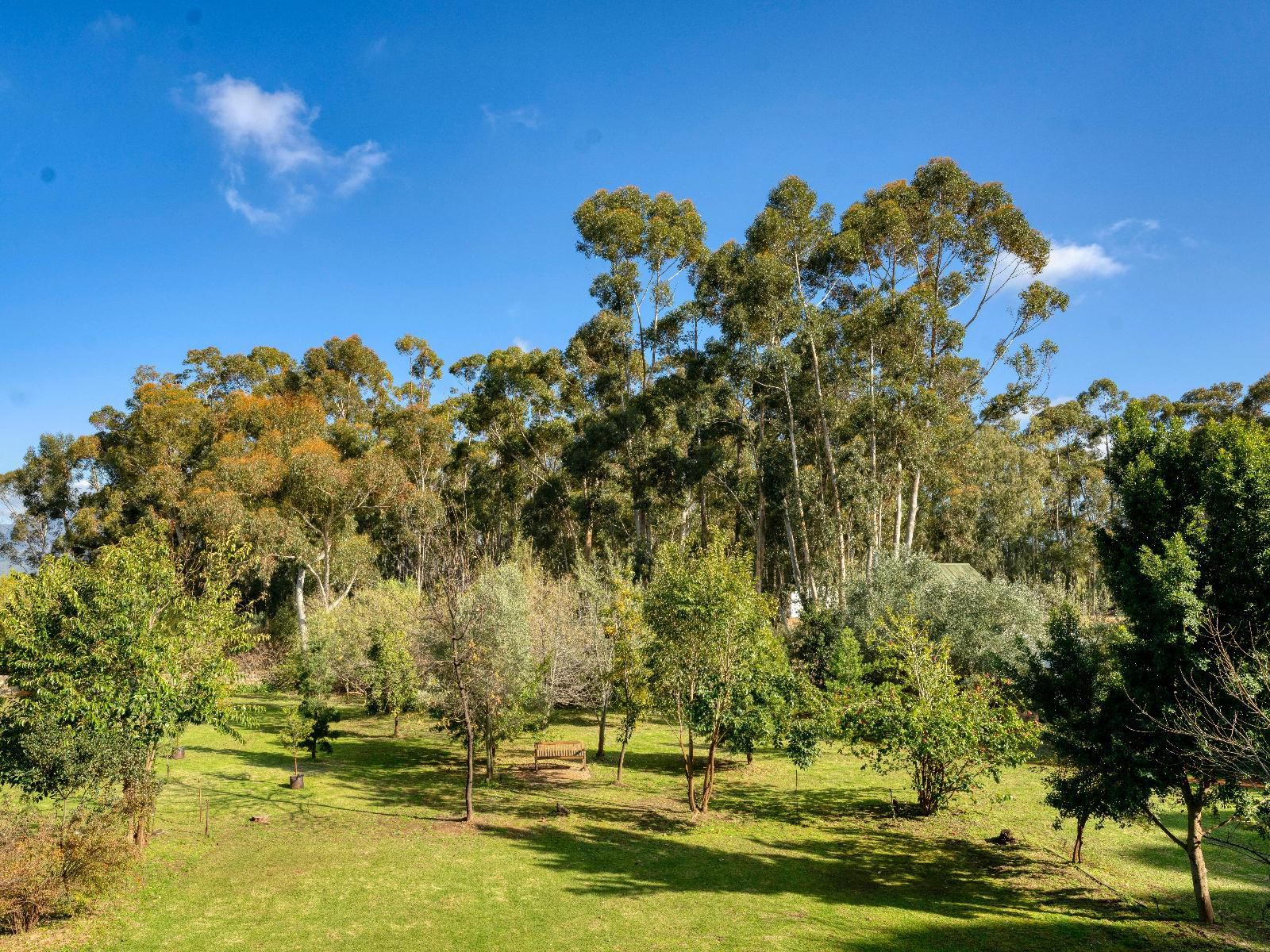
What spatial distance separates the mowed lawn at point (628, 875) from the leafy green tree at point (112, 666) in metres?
2.32

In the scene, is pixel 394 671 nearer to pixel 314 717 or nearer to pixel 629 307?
pixel 314 717

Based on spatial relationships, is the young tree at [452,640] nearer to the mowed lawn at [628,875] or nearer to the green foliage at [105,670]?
the mowed lawn at [628,875]

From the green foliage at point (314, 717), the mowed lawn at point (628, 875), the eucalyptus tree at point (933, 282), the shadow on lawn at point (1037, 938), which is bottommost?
the mowed lawn at point (628, 875)

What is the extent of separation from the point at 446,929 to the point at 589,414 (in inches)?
1140

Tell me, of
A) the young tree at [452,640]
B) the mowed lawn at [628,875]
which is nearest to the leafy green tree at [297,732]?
the mowed lawn at [628,875]

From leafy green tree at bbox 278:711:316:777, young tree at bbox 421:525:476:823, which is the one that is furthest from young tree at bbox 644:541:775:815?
leafy green tree at bbox 278:711:316:777

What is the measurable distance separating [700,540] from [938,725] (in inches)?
805

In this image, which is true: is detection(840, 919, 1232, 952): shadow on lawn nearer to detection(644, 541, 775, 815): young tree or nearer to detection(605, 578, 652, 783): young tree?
detection(644, 541, 775, 815): young tree

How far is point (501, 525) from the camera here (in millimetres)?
45438

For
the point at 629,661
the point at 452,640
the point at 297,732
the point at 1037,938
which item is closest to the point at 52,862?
the point at 452,640

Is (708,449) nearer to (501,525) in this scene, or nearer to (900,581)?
(900,581)

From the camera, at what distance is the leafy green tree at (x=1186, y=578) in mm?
8766

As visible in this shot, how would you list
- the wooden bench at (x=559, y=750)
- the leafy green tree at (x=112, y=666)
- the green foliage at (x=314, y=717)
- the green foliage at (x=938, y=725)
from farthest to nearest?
the wooden bench at (x=559, y=750)
the green foliage at (x=314, y=717)
the green foliage at (x=938, y=725)
the leafy green tree at (x=112, y=666)

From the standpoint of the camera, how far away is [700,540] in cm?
3297
